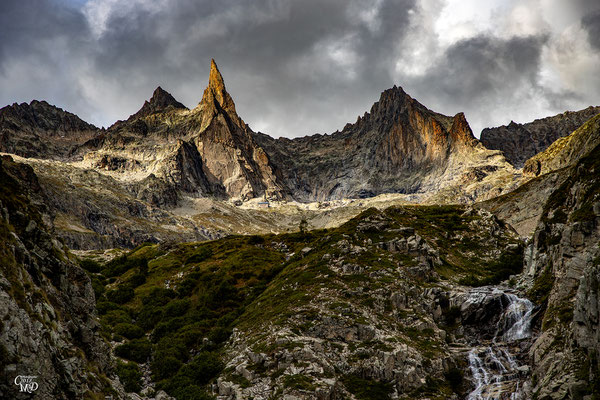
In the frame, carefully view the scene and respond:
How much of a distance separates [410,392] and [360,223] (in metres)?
41.9

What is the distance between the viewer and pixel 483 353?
39.6m

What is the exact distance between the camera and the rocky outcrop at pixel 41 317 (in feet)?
54.3

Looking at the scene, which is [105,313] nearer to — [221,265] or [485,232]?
[221,265]

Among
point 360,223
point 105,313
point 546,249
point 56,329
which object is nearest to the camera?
point 56,329

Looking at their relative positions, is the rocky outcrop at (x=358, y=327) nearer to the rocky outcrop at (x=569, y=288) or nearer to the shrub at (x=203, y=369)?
the shrub at (x=203, y=369)

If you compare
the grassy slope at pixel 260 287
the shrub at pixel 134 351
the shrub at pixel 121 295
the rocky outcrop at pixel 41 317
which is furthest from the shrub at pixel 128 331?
the rocky outcrop at pixel 41 317

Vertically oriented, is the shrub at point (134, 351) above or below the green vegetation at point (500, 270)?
below

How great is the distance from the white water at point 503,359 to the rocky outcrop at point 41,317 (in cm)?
3180

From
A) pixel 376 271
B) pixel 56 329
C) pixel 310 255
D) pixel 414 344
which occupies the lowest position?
pixel 414 344

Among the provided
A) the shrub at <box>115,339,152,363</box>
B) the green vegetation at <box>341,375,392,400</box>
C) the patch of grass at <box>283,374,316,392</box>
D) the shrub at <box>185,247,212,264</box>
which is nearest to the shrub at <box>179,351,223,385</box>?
the shrub at <box>115,339,152,363</box>

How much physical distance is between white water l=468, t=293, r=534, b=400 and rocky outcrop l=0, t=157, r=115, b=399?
31799 mm

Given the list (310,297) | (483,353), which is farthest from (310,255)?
(483,353)

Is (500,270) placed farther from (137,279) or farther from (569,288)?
(137,279)

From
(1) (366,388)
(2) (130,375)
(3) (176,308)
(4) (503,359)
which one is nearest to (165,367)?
(2) (130,375)
